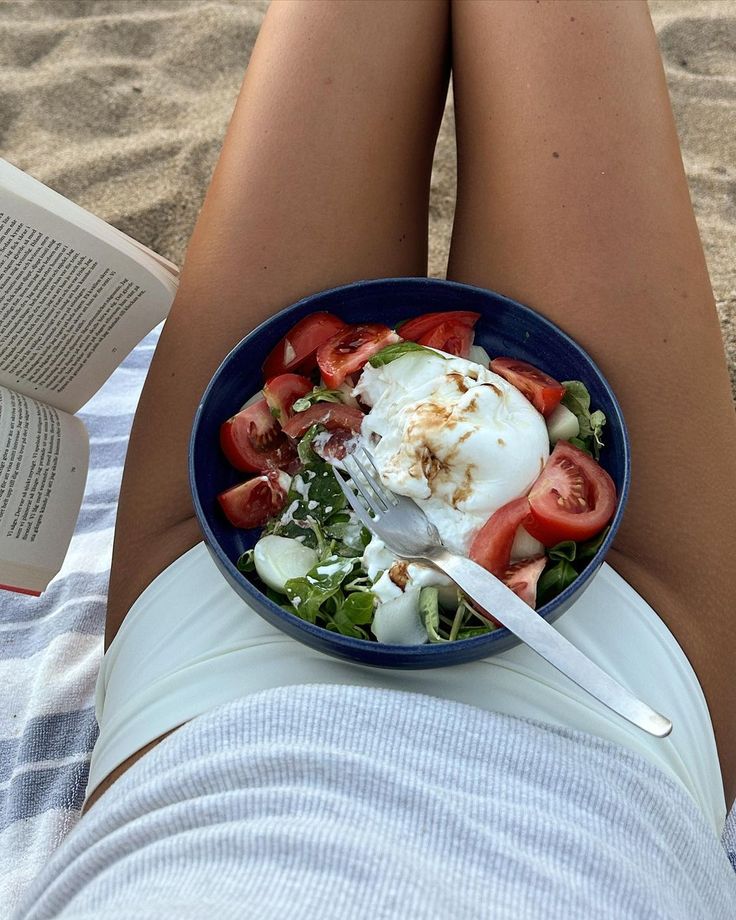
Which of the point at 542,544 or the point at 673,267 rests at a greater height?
the point at 673,267

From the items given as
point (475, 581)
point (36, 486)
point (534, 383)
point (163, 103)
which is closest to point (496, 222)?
point (534, 383)

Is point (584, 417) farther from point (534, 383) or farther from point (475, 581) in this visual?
point (475, 581)

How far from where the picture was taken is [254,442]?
2.63 ft

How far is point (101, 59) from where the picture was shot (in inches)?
75.2

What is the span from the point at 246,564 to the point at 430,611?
192mm

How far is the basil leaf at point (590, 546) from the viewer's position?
68 cm

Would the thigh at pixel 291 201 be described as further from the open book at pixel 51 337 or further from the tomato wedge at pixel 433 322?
the tomato wedge at pixel 433 322

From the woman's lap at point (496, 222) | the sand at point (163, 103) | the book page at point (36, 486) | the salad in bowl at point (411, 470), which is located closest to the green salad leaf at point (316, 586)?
the salad in bowl at point (411, 470)

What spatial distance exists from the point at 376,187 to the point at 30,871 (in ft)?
2.91

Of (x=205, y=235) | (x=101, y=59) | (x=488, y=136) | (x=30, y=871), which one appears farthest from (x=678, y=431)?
(x=101, y=59)

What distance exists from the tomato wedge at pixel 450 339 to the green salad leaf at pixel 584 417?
11cm

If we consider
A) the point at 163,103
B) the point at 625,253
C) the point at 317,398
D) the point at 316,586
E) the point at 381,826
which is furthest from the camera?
the point at 163,103

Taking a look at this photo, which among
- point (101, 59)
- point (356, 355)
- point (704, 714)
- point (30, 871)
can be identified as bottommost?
point (30, 871)

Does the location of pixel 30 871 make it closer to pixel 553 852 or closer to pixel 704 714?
pixel 553 852
